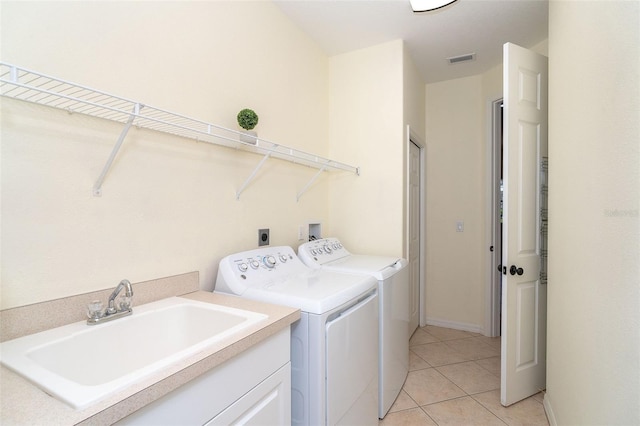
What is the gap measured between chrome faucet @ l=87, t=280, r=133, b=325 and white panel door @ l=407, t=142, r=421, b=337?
7.78 ft

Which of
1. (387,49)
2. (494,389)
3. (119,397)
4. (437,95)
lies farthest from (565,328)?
(437,95)

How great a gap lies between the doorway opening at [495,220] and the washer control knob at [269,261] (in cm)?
242

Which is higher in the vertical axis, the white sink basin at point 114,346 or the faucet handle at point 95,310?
the faucet handle at point 95,310

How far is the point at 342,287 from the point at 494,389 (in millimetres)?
1623

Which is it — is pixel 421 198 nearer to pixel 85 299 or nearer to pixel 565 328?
pixel 565 328

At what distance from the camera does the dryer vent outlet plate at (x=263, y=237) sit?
6.24 feet

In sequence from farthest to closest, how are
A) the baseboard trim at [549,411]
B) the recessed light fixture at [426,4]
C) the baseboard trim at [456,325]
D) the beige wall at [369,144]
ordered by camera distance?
the baseboard trim at [456,325] < the beige wall at [369,144] < the recessed light fixture at [426,4] < the baseboard trim at [549,411]

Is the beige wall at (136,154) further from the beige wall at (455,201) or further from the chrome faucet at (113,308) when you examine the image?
the beige wall at (455,201)

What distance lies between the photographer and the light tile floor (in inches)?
74.4

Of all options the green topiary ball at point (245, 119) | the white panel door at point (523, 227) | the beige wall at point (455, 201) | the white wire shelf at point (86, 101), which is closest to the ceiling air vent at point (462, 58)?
the beige wall at point (455, 201)

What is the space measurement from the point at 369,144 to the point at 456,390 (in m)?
1.98

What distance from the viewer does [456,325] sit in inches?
131

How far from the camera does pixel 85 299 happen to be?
42.5 inches

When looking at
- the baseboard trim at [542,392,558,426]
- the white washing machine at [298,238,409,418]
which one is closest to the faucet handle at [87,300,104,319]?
the white washing machine at [298,238,409,418]
